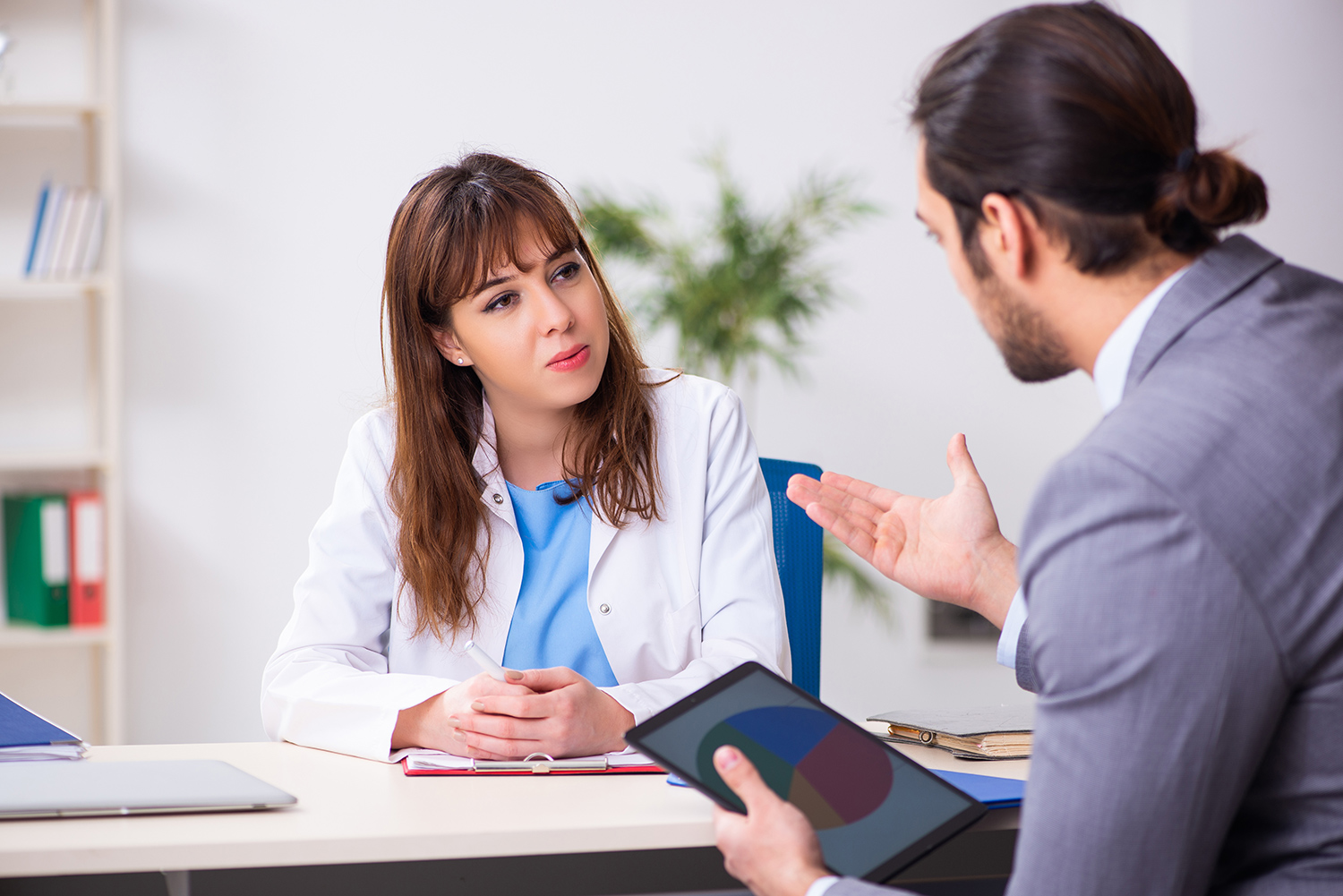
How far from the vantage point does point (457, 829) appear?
971 mm

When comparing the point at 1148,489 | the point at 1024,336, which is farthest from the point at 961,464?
the point at 1148,489

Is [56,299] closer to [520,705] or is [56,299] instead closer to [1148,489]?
[520,705]

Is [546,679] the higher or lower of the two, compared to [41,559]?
higher

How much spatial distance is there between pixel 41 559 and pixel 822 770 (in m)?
2.63

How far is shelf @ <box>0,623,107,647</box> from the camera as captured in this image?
9.60 ft

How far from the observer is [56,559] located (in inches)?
118

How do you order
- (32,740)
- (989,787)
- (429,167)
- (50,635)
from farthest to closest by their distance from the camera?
(429,167)
(50,635)
(32,740)
(989,787)

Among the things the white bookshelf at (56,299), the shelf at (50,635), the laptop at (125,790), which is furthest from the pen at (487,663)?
the white bookshelf at (56,299)

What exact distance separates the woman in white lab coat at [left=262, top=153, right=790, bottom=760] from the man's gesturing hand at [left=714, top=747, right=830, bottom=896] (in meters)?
0.55

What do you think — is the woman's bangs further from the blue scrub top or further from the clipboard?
the clipboard

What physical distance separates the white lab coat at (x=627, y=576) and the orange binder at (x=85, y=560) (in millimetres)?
1622

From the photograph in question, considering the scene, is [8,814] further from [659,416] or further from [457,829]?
[659,416]

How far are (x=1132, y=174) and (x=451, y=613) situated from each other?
3.60ft

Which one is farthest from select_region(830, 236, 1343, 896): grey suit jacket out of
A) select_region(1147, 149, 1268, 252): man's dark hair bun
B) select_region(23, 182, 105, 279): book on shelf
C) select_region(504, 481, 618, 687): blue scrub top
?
select_region(23, 182, 105, 279): book on shelf
